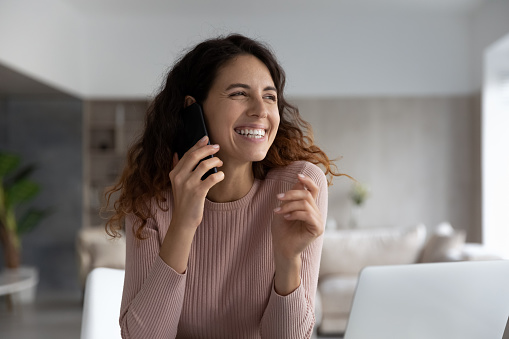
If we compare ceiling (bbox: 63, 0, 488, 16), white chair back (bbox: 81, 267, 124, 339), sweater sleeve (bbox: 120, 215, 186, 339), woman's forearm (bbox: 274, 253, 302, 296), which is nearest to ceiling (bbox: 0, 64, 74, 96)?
ceiling (bbox: 63, 0, 488, 16)

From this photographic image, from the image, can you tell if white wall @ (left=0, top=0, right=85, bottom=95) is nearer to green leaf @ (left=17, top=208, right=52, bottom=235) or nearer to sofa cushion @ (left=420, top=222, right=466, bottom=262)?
green leaf @ (left=17, top=208, right=52, bottom=235)

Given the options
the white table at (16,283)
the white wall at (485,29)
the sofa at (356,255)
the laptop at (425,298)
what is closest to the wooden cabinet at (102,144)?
the white table at (16,283)

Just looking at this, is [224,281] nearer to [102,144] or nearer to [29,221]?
[29,221]

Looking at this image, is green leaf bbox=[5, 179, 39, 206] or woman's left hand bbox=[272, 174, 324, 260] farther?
green leaf bbox=[5, 179, 39, 206]

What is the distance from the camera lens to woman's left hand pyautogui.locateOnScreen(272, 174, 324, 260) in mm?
1196

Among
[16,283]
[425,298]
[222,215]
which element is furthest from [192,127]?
[16,283]

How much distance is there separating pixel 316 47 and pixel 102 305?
21.9 feet

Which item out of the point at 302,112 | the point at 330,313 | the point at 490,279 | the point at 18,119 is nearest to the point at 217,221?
the point at 490,279

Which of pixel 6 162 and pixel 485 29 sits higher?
pixel 485 29

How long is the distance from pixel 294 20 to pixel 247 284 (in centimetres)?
673

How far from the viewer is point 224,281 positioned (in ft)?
4.91

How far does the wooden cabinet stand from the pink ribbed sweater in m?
6.52

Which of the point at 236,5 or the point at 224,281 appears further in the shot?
the point at 236,5

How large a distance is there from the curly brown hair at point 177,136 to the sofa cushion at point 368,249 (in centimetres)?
344
